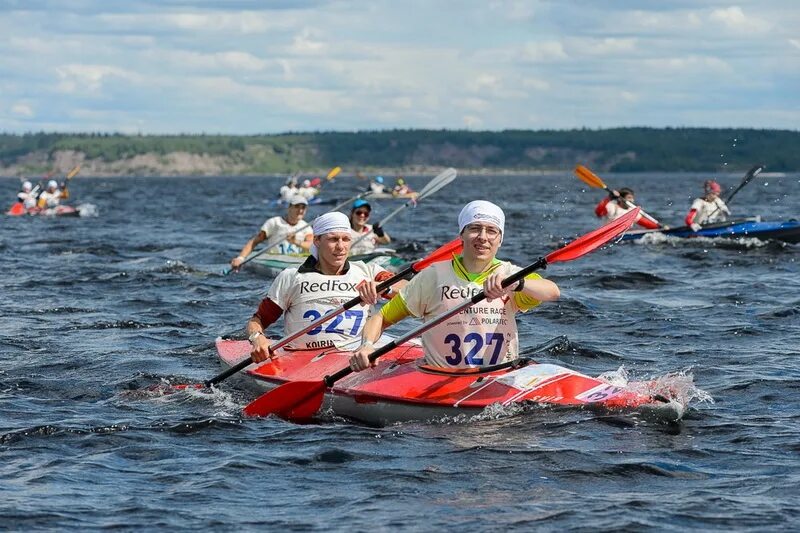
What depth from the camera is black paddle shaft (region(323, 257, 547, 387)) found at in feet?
32.1

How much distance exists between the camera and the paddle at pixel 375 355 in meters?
10.1

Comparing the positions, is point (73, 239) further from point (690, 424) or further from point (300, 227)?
point (690, 424)

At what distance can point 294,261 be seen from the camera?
22.1 meters

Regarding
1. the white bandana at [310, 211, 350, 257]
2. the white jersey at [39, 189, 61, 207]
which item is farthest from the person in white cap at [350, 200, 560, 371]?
the white jersey at [39, 189, 61, 207]

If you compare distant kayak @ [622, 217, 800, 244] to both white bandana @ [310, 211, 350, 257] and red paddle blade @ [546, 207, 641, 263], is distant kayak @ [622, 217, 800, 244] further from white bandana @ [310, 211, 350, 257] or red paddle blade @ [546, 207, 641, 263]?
red paddle blade @ [546, 207, 641, 263]

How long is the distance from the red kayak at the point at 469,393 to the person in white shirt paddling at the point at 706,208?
1925 cm

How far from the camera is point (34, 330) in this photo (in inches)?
658

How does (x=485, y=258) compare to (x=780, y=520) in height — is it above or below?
above

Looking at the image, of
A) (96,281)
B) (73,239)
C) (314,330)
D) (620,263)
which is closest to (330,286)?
(314,330)

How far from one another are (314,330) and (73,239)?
2365 centimetres

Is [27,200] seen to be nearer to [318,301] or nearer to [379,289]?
[318,301]

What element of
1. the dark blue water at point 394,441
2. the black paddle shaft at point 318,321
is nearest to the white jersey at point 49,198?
the dark blue water at point 394,441

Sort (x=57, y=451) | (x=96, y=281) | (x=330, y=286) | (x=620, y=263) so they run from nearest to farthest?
1. (x=57, y=451)
2. (x=330, y=286)
3. (x=96, y=281)
4. (x=620, y=263)

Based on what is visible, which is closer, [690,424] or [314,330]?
[690,424]
